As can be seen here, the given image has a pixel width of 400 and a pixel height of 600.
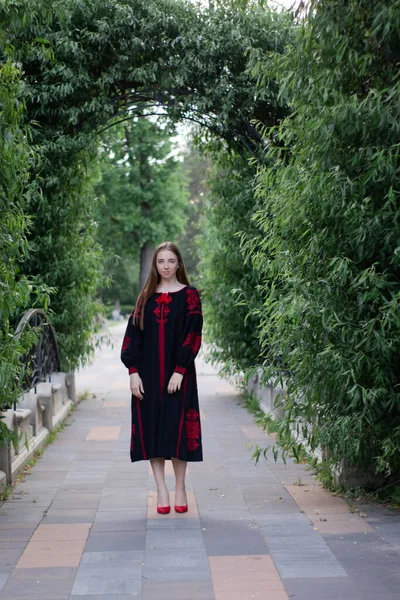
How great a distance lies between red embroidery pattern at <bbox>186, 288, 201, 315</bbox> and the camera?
199 inches

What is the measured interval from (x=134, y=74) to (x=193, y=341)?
15.6 feet

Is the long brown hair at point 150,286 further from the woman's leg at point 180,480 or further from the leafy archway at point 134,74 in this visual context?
the leafy archway at point 134,74

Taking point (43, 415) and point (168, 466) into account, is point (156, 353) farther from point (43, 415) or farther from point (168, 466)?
point (43, 415)

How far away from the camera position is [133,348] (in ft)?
16.6

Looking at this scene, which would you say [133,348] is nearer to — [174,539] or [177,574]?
[174,539]

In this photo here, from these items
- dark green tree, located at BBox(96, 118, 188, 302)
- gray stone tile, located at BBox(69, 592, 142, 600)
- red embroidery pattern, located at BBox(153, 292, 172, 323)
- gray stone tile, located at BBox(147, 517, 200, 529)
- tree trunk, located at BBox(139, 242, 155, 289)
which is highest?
dark green tree, located at BBox(96, 118, 188, 302)

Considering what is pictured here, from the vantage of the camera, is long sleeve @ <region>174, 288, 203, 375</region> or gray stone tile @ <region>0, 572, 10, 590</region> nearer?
gray stone tile @ <region>0, 572, 10, 590</region>

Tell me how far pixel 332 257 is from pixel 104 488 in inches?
96.8

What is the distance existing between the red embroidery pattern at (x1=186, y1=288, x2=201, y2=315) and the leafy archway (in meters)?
3.83

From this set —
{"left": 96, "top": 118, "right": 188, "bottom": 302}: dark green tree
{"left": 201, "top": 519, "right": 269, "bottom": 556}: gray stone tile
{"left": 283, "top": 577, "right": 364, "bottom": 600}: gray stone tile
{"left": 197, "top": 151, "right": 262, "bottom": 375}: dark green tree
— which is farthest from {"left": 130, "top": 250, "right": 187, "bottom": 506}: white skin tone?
{"left": 96, "top": 118, "right": 188, "bottom": 302}: dark green tree

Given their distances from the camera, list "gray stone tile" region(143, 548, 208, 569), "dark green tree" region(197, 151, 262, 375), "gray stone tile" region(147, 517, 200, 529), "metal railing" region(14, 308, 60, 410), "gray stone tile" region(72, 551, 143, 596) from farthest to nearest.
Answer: "dark green tree" region(197, 151, 262, 375) < "metal railing" region(14, 308, 60, 410) < "gray stone tile" region(147, 517, 200, 529) < "gray stone tile" region(143, 548, 208, 569) < "gray stone tile" region(72, 551, 143, 596)

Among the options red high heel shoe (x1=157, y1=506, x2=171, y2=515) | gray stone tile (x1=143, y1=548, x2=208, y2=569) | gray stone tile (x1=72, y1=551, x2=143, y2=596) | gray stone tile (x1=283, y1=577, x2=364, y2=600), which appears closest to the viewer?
gray stone tile (x1=283, y1=577, x2=364, y2=600)

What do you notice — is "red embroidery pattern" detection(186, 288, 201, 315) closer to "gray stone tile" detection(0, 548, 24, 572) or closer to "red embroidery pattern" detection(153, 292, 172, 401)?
"red embroidery pattern" detection(153, 292, 172, 401)

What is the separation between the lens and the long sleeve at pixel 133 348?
16.6ft
